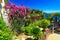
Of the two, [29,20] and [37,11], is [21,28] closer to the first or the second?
[29,20]

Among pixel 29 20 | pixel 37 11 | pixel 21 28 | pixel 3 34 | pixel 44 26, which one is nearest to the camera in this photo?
pixel 3 34

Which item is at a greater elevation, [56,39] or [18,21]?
[18,21]

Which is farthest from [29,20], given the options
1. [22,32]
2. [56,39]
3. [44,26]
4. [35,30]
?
[35,30]

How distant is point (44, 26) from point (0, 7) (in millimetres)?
6032

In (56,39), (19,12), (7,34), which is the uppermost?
(19,12)

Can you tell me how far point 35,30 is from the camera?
58.3 feet

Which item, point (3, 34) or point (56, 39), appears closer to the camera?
point (3, 34)

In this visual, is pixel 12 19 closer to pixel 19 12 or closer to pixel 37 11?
pixel 19 12

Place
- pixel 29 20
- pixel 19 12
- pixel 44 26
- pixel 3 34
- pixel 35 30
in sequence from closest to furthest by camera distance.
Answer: pixel 3 34, pixel 35 30, pixel 19 12, pixel 44 26, pixel 29 20

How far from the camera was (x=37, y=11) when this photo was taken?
34688 millimetres

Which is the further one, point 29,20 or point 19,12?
point 29,20

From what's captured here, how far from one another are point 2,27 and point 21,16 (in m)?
8.85

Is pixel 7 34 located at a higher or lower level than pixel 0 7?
lower

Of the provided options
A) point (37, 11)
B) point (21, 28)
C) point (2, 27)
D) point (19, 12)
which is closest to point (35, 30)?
point (19, 12)
